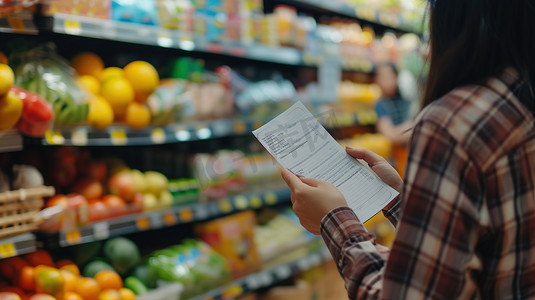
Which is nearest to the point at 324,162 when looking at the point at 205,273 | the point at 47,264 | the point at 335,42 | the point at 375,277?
the point at 375,277

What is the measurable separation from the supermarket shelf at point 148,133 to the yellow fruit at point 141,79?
6.1 inches

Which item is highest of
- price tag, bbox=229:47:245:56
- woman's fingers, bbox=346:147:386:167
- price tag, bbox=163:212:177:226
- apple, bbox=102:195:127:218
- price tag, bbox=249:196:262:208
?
woman's fingers, bbox=346:147:386:167

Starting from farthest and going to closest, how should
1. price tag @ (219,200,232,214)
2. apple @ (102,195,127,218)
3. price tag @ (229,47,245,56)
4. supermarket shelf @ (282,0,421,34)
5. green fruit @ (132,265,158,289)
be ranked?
supermarket shelf @ (282,0,421,34), price tag @ (229,47,245,56), price tag @ (219,200,232,214), green fruit @ (132,265,158,289), apple @ (102,195,127,218)

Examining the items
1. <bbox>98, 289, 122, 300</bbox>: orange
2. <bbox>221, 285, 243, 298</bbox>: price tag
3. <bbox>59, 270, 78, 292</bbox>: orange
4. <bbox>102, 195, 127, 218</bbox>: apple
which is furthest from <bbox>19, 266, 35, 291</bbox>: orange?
<bbox>221, 285, 243, 298</bbox>: price tag

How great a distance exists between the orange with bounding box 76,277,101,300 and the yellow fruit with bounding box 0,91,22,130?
0.60m

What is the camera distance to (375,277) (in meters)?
1.03

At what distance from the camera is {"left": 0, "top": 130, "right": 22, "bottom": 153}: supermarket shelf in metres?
1.81

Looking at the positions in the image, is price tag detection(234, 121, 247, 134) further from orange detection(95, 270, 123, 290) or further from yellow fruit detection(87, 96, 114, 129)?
orange detection(95, 270, 123, 290)

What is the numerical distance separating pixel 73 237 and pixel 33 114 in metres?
0.47

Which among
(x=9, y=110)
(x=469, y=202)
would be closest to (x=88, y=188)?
(x=9, y=110)

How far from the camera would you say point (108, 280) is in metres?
2.11

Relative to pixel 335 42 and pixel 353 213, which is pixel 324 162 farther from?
pixel 335 42

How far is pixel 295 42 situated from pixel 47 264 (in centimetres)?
214

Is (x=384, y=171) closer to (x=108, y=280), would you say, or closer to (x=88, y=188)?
(x=108, y=280)
